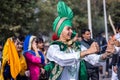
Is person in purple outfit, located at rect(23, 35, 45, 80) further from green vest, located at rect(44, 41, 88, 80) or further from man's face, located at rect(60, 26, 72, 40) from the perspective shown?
man's face, located at rect(60, 26, 72, 40)

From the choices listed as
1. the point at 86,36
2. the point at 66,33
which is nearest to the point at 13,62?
the point at 86,36

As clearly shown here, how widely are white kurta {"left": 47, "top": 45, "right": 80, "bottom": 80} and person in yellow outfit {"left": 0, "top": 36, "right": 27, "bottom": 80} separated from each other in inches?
116

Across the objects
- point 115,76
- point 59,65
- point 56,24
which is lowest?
point 115,76

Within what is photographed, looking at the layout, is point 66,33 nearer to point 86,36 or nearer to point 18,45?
point 18,45

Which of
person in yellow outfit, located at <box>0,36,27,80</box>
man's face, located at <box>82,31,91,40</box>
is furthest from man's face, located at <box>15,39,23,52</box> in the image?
man's face, located at <box>82,31,91,40</box>

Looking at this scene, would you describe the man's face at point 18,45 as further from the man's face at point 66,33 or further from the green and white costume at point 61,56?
the man's face at point 66,33

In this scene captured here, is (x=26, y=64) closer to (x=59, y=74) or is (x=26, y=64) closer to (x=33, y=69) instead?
(x=33, y=69)

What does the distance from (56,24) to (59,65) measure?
465mm

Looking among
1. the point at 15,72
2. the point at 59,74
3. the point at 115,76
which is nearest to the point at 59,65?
the point at 59,74

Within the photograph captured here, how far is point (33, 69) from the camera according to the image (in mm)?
8195

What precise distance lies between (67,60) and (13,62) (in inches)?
132

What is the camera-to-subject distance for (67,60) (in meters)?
4.57

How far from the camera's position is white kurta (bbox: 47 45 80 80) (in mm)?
Answer: 4539

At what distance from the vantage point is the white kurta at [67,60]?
454 cm
